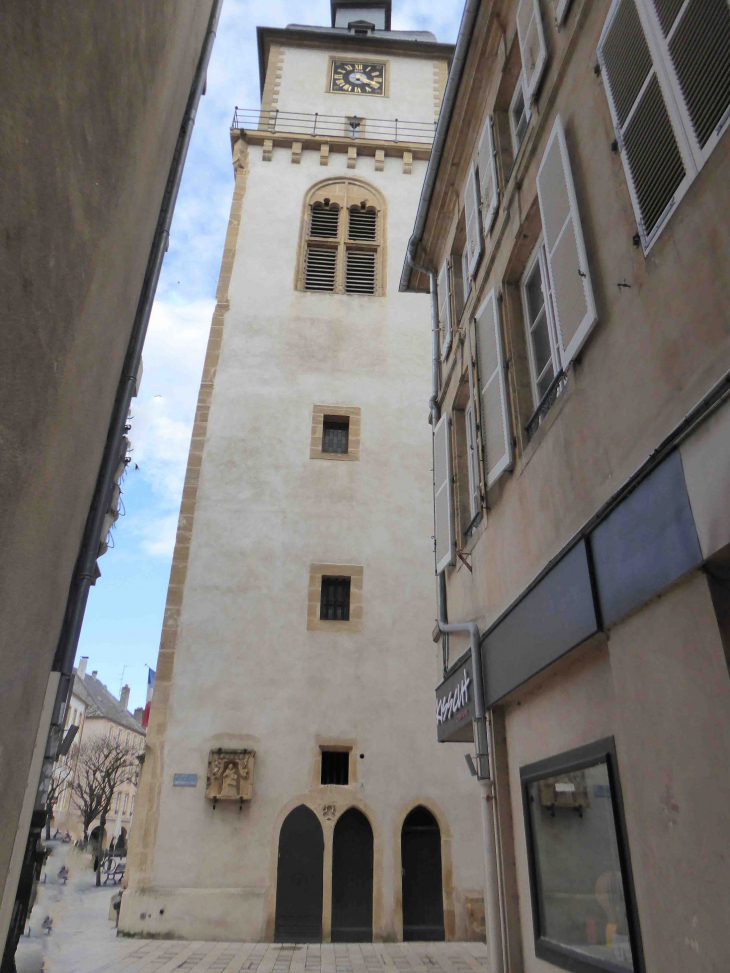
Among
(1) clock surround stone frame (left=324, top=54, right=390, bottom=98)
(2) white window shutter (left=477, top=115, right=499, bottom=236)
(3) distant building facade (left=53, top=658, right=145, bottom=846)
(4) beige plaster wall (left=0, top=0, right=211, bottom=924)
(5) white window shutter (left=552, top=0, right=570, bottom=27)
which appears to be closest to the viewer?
(4) beige plaster wall (left=0, top=0, right=211, bottom=924)

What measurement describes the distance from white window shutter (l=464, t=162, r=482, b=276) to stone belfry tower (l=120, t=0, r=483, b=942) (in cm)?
681

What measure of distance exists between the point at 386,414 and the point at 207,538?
4249 millimetres

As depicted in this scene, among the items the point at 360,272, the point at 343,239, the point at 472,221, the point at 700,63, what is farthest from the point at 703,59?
the point at 343,239

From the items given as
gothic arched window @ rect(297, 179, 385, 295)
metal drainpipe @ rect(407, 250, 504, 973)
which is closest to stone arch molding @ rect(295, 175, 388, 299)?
gothic arched window @ rect(297, 179, 385, 295)

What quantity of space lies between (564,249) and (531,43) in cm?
238

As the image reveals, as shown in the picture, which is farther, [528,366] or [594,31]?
[528,366]

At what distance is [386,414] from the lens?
14711 millimetres

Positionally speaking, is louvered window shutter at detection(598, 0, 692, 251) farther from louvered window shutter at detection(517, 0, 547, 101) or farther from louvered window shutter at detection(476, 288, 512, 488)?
louvered window shutter at detection(476, 288, 512, 488)

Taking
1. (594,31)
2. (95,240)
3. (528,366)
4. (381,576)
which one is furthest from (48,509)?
(381,576)

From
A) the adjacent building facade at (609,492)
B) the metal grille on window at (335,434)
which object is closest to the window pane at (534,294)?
the adjacent building facade at (609,492)

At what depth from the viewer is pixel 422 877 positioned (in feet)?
36.4

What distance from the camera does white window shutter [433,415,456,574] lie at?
24.1 ft

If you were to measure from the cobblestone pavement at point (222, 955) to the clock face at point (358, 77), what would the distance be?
20.0 meters

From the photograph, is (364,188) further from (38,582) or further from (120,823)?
(120,823)
